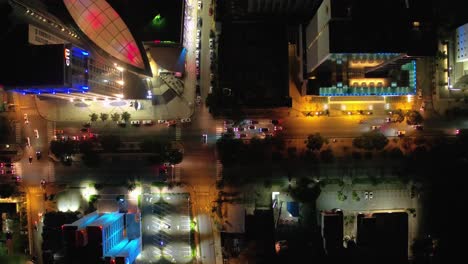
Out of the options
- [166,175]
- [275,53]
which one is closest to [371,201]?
[275,53]

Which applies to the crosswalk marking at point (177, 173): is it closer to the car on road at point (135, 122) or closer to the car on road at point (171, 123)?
the car on road at point (171, 123)

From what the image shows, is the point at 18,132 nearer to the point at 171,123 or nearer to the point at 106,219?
the point at 106,219

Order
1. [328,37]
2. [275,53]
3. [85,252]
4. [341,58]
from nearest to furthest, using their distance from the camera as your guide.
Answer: [328,37], [341,58], [85,252], [275,53]

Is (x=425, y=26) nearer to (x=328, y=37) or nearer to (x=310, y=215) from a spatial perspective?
(x=328, y=37)

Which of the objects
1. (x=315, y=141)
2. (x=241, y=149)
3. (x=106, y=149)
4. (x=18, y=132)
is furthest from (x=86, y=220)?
(x=315, y=141)

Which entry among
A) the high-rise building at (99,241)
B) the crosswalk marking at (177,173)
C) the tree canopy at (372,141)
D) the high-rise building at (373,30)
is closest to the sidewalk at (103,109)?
the crosswalk marking at (177,173)

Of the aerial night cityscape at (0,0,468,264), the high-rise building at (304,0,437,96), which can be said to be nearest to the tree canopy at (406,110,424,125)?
the aerial night cityscape at (0,0,468,264)

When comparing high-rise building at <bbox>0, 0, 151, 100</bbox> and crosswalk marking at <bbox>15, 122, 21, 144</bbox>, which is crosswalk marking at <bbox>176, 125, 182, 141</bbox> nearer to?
high-rise building at <bbox>0, 0, 151, 100</bbox>
